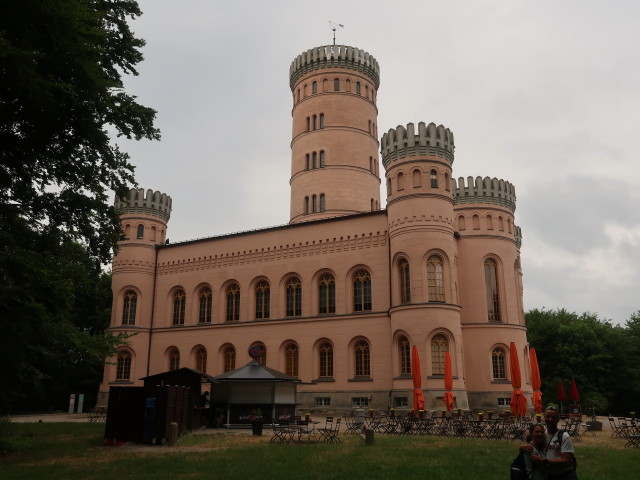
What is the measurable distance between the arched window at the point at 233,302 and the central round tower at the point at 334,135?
291 inches

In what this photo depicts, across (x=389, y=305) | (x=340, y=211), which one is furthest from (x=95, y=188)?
(x=340, y=211)

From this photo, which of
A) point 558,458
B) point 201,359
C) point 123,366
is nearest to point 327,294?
point 201,359

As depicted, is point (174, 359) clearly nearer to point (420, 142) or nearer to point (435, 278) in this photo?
point (435, 278)

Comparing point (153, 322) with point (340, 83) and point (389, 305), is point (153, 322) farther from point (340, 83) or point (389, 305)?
point (340, 83)

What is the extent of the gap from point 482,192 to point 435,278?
8.43 metres

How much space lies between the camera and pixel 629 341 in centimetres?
4459

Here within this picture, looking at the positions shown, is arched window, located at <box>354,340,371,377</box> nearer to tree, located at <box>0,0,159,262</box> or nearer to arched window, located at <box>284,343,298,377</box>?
arched window, located at <box>284,343,298,377</box>

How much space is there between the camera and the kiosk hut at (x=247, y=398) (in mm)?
25625

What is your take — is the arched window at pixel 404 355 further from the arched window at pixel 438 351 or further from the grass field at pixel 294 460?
the grass field at pixel 294 460

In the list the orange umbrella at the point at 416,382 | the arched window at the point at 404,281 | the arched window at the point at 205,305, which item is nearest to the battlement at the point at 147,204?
the arched window at the point at 205,305

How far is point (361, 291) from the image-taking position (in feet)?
115

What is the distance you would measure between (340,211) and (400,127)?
968 centimetres

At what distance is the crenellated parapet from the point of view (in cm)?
3400

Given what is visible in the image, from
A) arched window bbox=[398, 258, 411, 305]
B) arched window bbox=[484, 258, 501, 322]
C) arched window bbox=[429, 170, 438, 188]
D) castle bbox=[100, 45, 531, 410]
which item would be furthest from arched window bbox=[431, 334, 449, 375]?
arched window bbox=[429, 170, 438, 188]
